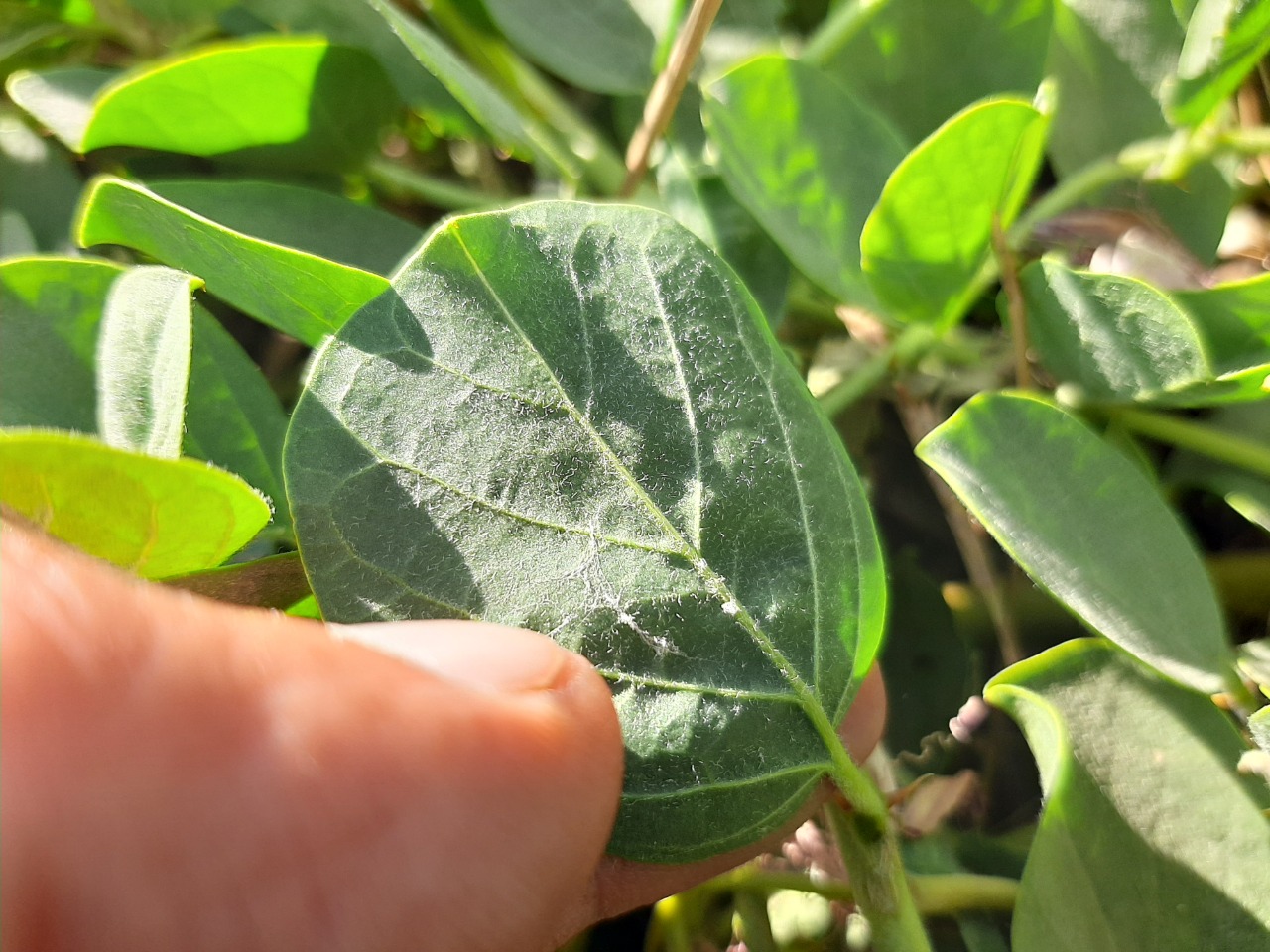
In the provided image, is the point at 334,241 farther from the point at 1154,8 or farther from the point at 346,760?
the point at 1154,8

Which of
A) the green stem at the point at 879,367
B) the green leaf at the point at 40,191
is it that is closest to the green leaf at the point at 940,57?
the green stem at the point at 879,367

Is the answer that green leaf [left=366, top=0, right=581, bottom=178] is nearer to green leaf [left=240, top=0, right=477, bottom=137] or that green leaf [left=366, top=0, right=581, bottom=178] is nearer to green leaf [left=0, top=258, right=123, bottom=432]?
green leaf [left=240, top=0, right=477, bottom=137]

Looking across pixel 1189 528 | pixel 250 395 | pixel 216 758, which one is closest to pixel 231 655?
pixel 216 758

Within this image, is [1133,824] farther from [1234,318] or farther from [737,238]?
[737,238]

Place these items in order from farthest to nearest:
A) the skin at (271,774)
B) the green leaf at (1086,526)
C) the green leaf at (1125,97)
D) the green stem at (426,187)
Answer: the green stem at (426,187) < the green leaf at (1125,97) < the green leaf at (1086,526) < the skin at (271,774)

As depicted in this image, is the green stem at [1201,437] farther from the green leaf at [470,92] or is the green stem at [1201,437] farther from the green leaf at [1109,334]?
the green leaf at [470,92]
